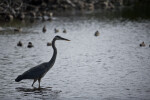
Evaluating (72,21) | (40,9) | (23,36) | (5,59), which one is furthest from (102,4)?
(5,59)

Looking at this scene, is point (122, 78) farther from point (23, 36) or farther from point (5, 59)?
point (23, 36)

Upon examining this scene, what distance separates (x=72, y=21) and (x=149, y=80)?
20879 mm

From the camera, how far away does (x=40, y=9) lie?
144 feet

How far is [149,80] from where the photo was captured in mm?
14625

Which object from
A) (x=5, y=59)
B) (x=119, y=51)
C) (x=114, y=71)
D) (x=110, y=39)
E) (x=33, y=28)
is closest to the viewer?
(x=114, y=71)

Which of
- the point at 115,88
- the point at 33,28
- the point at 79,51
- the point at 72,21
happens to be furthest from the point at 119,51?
the point at 72,21

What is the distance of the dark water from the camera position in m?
13.3

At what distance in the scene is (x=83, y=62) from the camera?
1869 centimetres

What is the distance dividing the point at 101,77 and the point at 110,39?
10606mm

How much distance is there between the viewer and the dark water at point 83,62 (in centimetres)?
1329

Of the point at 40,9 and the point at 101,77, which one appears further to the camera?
the point at 40,9

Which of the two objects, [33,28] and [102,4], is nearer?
[33,28]

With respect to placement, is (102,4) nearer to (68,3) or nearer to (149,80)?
(68,3)

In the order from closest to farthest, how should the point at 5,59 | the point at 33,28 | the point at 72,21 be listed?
the point at 5,59, the point at 33,28, the point at 72,21
